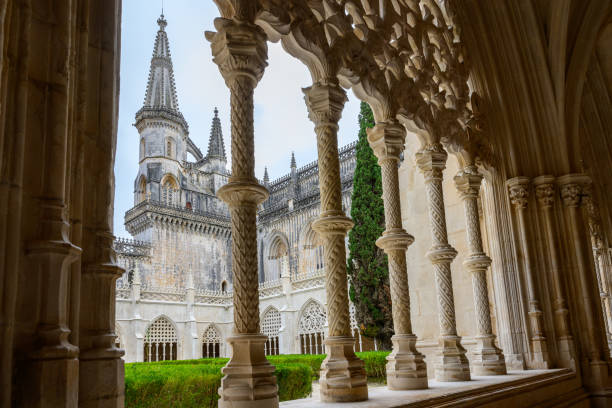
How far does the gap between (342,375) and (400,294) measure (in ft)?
2.58

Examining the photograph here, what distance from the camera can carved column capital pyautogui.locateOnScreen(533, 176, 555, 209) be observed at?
473 centimetres

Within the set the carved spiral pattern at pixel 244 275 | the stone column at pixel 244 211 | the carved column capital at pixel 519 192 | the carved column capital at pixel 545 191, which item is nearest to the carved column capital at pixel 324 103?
the stone column at pixel 244 211

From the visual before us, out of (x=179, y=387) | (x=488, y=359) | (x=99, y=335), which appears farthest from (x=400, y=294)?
(x=179, y=387)

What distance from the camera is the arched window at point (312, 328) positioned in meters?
18.5

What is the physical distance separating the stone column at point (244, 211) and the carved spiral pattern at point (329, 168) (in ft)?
1.69

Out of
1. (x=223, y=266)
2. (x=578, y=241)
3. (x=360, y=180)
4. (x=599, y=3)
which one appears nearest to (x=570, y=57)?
(x=599, y=3)

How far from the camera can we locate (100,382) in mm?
1502

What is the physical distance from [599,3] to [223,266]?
2416 cm

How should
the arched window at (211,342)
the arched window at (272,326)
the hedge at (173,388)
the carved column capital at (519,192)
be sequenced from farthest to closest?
1. the arched window at (211,342)
2. the arched window at (272,326)
3. the hedge at (173,388)
4. the carved column capital at (519,192)

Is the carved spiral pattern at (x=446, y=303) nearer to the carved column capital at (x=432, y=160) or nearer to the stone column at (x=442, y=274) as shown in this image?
the stone column at (x=442, y=274)

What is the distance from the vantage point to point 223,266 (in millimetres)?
27500

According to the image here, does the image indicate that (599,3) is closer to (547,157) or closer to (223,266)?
(547,157)

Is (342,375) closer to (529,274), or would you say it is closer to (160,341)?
(529,274)

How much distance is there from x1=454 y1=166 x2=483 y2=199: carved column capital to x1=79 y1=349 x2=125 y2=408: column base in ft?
10.9
